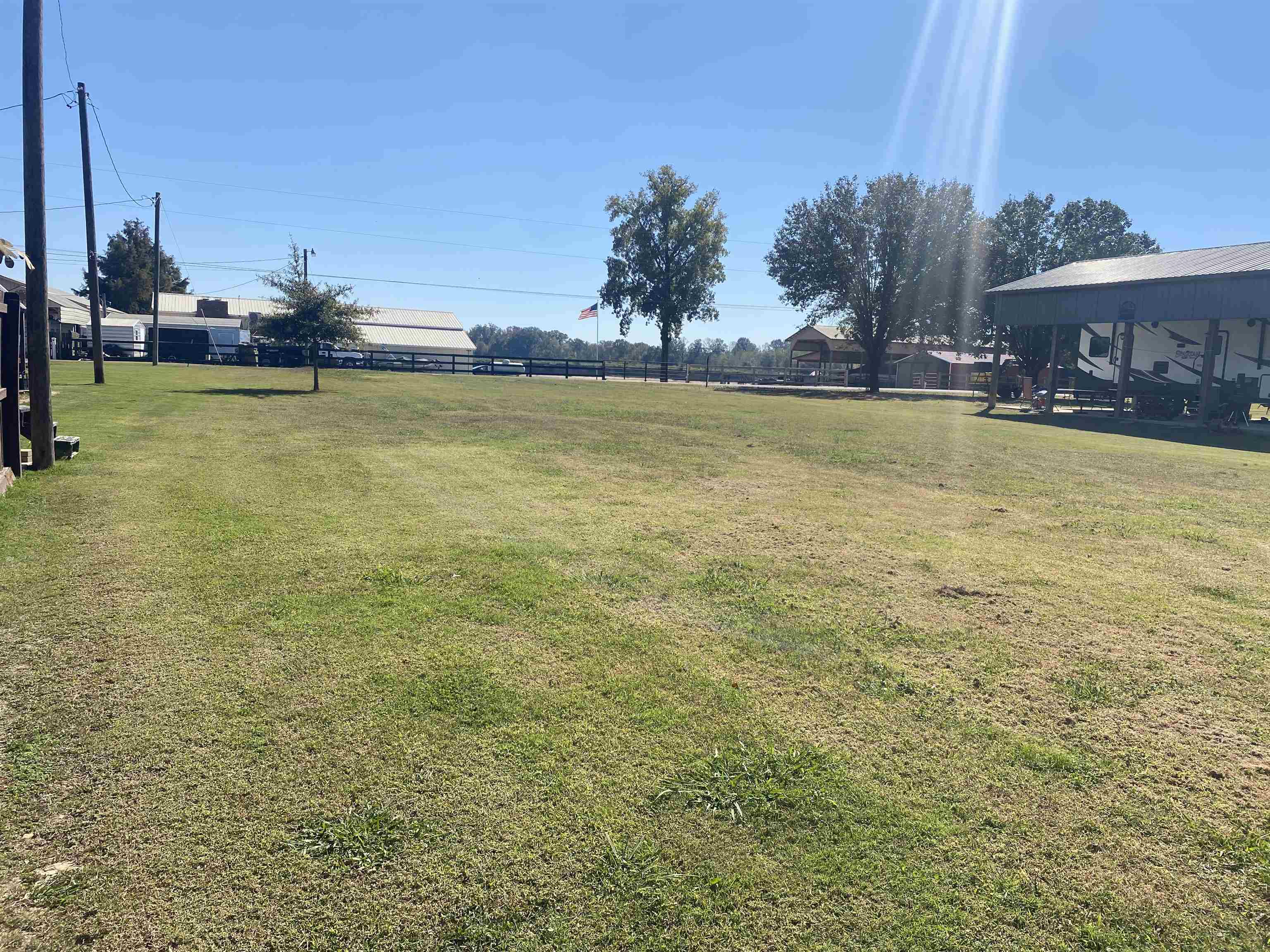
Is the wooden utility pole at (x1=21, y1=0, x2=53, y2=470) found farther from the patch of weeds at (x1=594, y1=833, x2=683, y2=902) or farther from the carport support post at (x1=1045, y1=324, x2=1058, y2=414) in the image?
the carport support post at (x1=1045, y1=324, x2=1058, y2=414)

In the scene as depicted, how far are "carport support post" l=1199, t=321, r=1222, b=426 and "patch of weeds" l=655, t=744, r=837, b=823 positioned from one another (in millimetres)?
26454

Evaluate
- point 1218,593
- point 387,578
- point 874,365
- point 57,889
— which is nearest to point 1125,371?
point 1218,593

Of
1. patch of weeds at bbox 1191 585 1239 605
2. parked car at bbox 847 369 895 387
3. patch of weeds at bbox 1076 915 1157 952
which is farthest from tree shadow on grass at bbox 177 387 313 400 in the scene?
parked car at bbox 847 369 895 387

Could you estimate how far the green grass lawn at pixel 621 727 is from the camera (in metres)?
2.67

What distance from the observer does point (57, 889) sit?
8.70ft

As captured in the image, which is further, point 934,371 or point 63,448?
point 934,371

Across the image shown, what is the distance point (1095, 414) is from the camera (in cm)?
3014

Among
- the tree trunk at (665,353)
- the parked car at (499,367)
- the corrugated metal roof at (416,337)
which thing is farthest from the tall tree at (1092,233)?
the corrugated metal roof at (416,337)

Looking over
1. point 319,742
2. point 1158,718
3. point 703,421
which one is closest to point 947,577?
point 1158,718

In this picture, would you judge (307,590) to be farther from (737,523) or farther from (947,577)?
(947,577)

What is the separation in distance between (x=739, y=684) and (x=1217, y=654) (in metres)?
3.05

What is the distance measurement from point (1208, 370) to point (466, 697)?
90.9 feet

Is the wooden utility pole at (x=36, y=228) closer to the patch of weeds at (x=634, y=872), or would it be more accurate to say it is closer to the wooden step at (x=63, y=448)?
the wooden step at (x=63, y=448)

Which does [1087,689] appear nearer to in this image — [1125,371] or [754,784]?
[754,784]
